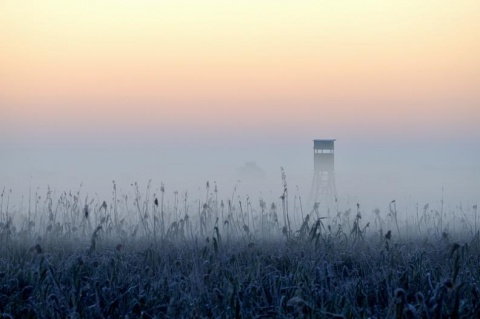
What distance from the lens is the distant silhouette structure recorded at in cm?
3269

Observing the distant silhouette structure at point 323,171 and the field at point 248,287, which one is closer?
the field at point 248,287

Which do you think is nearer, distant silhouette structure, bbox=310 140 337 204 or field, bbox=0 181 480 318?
field, bbox=0 181 480 318

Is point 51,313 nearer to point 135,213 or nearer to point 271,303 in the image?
point 271,303

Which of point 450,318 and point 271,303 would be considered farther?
point 271,303

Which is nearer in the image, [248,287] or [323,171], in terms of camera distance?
[248,287]

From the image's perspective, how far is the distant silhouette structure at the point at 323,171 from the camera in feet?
107

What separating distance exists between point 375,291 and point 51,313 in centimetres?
275

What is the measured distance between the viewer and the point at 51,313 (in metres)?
4.55

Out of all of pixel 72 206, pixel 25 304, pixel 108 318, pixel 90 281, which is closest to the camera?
pixel 108 318

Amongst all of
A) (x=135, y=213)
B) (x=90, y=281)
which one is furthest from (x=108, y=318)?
(x=135, y=213)

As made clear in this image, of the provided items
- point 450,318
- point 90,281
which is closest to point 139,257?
point 90,281

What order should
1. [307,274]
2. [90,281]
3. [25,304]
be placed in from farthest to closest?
[90,281] < [307,274] < [25,304]

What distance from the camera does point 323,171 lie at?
1305 inches

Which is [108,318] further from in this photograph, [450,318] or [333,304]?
[450,318]
